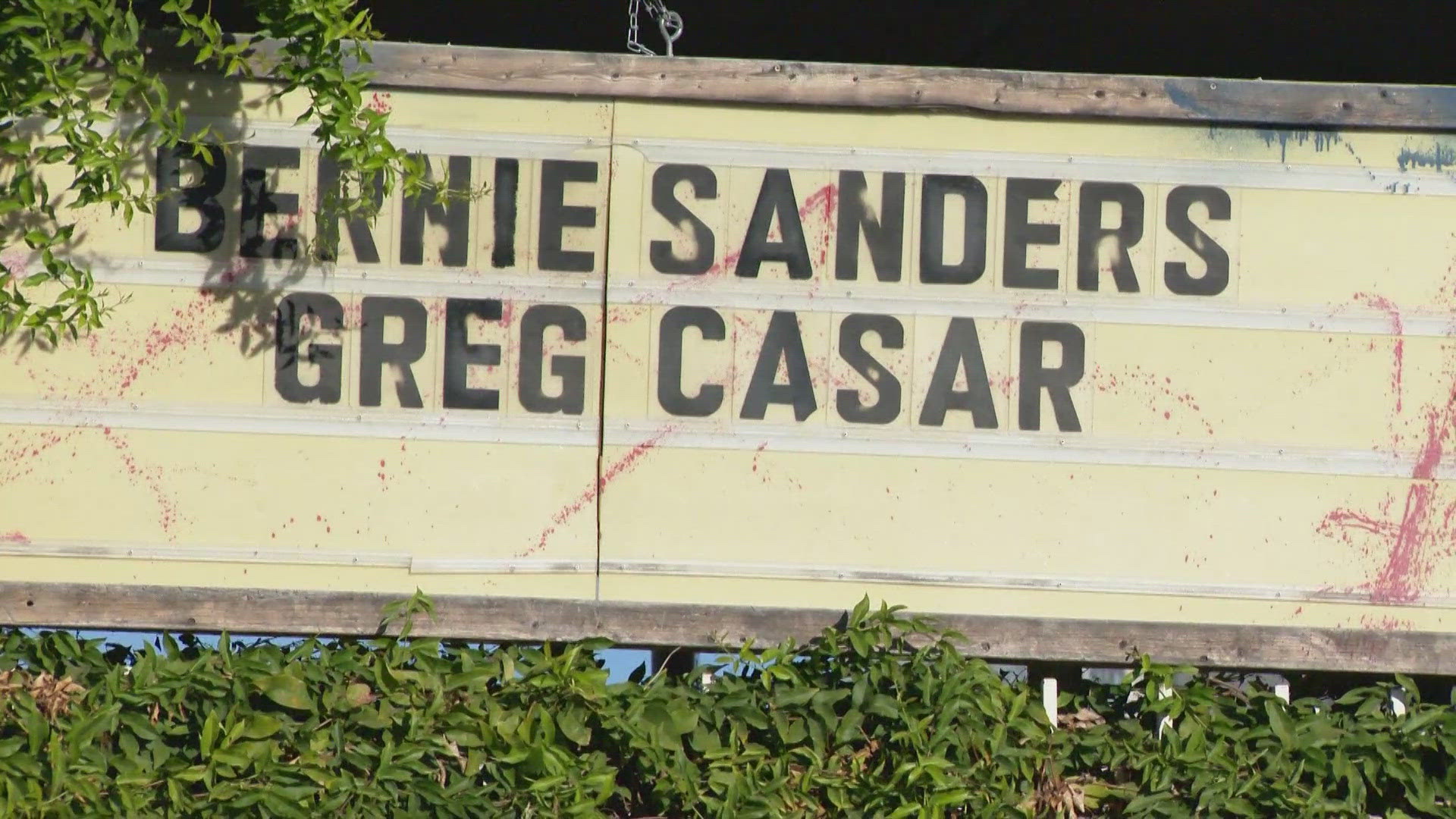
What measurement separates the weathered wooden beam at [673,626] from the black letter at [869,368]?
1.75ft

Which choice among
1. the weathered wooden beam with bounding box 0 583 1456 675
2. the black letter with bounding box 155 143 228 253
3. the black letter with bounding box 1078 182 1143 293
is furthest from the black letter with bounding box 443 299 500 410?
the black letter with bounding box 1078 182 1143 293

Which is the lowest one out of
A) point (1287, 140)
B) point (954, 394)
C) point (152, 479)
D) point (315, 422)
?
point (152, 479)

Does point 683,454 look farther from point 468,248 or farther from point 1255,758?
point 1255,758

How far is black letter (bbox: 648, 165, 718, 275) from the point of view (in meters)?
4.32

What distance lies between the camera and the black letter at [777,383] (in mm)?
4297

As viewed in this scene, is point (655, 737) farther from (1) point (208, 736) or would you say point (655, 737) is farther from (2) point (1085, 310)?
(2) point (1085, 310)

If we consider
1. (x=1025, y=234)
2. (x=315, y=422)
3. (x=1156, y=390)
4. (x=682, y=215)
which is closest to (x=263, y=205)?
(x=315, y=422)

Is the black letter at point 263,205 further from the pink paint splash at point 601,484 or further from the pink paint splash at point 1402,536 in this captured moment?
the pink paint splash at point 1402,536

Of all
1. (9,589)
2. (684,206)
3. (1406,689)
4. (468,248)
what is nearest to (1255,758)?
(1406,689)

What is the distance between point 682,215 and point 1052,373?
1.08 metres

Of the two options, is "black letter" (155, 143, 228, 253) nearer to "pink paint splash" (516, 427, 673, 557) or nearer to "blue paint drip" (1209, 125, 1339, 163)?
"pink paint splash" (516, 427, 673, 557)

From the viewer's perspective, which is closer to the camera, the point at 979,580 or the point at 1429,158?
the point at 979,580

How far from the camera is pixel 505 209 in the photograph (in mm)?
4324

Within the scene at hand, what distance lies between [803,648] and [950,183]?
4.31 ft
